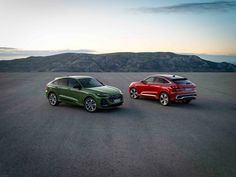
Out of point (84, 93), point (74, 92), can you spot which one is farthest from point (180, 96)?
point (74, 92)

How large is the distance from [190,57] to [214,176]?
13637 cm

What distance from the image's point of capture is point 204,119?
10.8m

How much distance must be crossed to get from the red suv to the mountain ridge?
333ft

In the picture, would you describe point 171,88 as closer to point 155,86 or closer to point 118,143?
point 155,86

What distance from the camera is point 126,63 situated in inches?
5000

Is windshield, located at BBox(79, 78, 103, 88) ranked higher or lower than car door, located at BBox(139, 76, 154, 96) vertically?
higher

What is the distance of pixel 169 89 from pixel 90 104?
425cm

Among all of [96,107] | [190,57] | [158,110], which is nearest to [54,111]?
[96,107]

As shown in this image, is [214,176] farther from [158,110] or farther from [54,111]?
[54,111]

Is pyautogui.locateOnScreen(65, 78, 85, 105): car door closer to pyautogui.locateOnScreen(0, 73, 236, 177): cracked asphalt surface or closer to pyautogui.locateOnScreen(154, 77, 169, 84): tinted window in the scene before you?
pyautogui.locateOnScreen(0, 73, 236, 177): cracked asphalt surface

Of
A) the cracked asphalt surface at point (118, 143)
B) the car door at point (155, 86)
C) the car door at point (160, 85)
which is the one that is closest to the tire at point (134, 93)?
the car door at point (155, 86)

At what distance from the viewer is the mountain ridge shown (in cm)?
12044

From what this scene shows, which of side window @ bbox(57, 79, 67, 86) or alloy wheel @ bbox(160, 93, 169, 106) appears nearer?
side window @ bbox(57, 79, 67, 86)

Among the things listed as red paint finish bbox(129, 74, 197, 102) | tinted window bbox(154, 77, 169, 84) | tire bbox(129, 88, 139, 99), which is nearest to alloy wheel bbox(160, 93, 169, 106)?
red paint finish bbox(129, 74, 197, 102)
